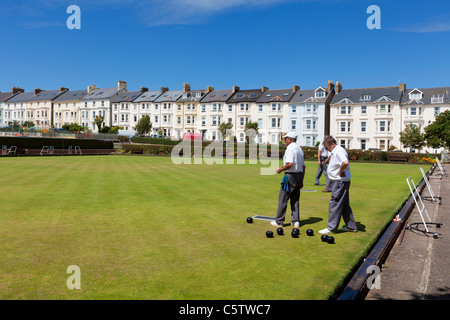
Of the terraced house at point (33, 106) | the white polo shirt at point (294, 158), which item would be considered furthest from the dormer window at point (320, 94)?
the terraced house at point (33, 106)

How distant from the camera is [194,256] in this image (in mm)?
5711

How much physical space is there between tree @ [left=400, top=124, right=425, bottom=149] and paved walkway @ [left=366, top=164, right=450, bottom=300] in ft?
175

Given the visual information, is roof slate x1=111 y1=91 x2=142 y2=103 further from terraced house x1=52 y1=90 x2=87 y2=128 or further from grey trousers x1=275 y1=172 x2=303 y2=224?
grey trousers x1=275 y1=172 x2=303 y2=224

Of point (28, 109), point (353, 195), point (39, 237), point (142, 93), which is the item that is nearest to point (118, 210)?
point (39, 237)

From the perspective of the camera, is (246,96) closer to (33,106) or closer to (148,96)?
(148,96)

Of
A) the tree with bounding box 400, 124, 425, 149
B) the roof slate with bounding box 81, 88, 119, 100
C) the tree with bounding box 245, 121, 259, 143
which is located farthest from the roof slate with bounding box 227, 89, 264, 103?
the roof slate with bounding box 81, 88, 119, 100

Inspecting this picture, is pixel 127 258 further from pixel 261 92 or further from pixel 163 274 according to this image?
pixel 261 92

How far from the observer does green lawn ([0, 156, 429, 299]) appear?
4484 millimetres

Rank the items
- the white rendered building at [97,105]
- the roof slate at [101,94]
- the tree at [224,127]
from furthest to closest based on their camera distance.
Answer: the roof slate at [101,94], the white rendered building at [97,105], the tree at [224,127]

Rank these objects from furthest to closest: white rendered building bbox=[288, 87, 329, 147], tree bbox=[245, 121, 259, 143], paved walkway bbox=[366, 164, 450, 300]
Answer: white rendered building bbox=[288, 87, 329, 147]
tree bbox=[245, 121, 259, 143]
paved walkway bbox=[366, 164, 450, 300]

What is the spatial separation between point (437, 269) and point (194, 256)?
382 centimetres

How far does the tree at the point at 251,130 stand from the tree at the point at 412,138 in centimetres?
2557

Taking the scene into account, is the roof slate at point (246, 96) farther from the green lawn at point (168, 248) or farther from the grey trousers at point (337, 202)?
the grey trousers at point (337, 202)

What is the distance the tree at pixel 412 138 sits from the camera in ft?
183
